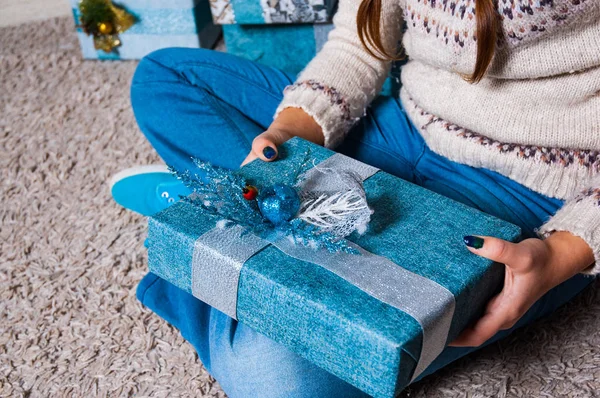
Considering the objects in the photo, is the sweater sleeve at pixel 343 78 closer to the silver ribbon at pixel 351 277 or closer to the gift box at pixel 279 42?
the silver ribbon at pixel 351 277

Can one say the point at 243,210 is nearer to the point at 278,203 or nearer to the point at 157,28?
the point at 278,203

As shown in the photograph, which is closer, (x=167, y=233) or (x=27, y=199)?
(x=167, y=233)

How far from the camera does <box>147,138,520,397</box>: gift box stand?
1.74 feet

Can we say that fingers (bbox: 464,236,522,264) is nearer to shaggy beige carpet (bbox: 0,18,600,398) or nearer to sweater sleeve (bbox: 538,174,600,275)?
sweater sleeve (bbox: 538,174,600,275)

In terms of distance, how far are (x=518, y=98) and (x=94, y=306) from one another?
2.08ft

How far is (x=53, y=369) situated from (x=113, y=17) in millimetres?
938

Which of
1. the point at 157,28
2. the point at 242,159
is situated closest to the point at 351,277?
the point at 242,159

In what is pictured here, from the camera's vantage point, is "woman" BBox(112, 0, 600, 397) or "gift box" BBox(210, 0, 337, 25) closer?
"woman" BBox(112, 0, 600, 397)

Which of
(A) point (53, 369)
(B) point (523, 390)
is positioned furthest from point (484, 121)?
(A) point (53, 369)

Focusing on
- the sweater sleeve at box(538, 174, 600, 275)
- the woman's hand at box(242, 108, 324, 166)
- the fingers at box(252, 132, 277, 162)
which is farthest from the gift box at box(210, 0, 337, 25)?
the sweater sleeve at box(538, 174, 600, 275)

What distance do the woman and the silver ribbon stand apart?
0.21 ft

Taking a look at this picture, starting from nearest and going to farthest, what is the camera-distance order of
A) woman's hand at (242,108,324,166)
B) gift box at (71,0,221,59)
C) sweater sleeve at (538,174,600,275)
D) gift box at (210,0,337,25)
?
sweater sleeve at (538,174,600,275), woman's hand at (242,108,324,166), gift box at (210,0,337,25), gift box at (71,0,221,59)

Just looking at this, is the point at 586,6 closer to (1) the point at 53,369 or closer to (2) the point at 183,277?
(2) the point at 183,277

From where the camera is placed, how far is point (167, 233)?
61 cm
